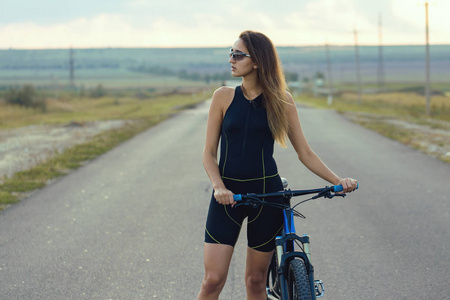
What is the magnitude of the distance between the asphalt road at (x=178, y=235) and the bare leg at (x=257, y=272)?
3.68 ft

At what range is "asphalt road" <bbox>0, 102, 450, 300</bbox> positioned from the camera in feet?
16.3

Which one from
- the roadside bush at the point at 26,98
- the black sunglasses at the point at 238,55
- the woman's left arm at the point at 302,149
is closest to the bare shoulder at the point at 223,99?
the black sunglasses at the point at 238,55

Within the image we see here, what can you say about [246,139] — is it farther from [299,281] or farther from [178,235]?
[178,235]

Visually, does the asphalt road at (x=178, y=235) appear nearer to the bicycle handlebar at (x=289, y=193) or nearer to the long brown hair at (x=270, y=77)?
the bicycle handlebar at (x=289, y=193)

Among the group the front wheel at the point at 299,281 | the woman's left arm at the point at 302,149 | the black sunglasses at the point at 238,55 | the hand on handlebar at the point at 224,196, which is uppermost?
the black sunglasses at the point at 238,55

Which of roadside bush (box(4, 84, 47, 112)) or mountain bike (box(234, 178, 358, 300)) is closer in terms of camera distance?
mountain bike (box(234, 178, 358, 300))

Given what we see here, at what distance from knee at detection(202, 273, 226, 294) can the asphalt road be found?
1.36 meters

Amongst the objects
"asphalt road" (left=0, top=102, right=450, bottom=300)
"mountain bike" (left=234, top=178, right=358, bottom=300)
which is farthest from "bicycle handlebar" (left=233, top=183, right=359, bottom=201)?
"asphalt road" (left=0, top=102, right=450, bottom=300)

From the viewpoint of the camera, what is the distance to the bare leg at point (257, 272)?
3.48 meters

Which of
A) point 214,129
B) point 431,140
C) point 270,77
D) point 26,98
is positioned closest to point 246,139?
point 214,129

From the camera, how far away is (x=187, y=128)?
22.4 m

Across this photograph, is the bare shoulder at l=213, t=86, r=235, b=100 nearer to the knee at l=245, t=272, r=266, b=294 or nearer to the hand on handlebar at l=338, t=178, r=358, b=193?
the hand on handlebar at l=338, t=178, r=358, b=193

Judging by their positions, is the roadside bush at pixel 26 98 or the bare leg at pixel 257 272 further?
the roadside bush at pixel 26 98

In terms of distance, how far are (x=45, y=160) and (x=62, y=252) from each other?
7.88 meters
